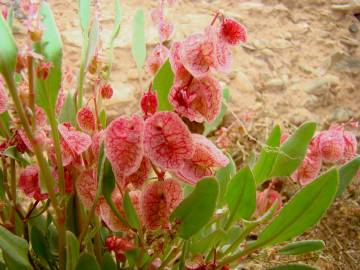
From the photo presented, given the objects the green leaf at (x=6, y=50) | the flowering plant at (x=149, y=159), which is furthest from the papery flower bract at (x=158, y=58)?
the green leaf at (x=6, y=50)

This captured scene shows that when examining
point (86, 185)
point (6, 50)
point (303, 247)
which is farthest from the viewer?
point (303, 247)

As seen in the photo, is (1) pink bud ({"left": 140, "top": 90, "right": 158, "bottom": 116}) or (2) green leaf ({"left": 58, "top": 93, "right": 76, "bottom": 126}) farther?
(2) green leaf ({"left": 58, "top": 93, "right": 76, "bottom": 126})

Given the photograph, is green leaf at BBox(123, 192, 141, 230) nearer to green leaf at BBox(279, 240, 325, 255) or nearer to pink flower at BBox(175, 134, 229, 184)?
pink flower at BBox(175, 134, 229, 184)

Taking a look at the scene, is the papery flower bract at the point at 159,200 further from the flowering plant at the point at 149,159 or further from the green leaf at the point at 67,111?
the green leaf at the point at 67,111

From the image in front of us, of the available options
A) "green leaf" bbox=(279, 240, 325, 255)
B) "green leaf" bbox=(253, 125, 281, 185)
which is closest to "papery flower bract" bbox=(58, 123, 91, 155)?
"green leaf" bbox=(253, 125, 281, 185)

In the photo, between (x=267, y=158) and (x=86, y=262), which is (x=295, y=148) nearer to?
(x=267, y=158)

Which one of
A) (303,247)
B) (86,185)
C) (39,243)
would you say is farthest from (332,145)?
(39,243)
